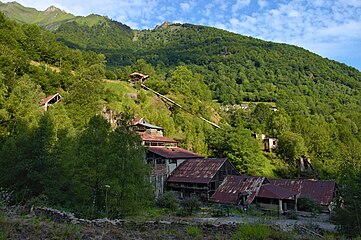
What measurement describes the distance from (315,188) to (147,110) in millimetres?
29266

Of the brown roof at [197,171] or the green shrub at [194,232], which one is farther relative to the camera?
the brown roof at [197,171]

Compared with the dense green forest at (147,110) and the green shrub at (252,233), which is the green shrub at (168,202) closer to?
the dense green forest at (147,110)

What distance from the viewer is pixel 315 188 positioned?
30.1 meters

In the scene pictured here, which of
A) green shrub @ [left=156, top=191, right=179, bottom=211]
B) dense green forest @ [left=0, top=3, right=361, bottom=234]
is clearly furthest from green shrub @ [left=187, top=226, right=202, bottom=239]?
green shrub @ [left=156, top=191, right=179, bottom=211]

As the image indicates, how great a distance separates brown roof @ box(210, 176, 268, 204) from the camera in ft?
92.0

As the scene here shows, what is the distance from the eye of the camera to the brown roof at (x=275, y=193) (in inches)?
1072

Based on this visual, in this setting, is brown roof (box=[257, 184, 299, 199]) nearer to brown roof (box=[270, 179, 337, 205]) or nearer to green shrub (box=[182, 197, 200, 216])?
brown roof (box=[270, 179, 337, 205])

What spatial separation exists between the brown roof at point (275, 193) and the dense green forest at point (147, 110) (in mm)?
6113

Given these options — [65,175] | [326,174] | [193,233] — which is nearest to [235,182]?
[65,175]

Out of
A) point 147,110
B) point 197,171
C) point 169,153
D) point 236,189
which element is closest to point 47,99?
point 147,110

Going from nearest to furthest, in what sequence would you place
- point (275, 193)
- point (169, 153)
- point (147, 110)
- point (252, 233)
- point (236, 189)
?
point (252, 233) → point (275, 193) → point (236, 189) → point (169, 153) → point (147, 110)

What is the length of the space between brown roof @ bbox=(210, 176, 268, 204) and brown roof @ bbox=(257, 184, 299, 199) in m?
0.50

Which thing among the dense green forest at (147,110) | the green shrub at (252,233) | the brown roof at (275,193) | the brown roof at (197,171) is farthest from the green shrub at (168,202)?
the green shrub at (252,233)

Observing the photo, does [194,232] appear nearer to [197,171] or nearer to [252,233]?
[252,233]
